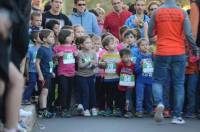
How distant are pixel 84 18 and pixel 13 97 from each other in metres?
7.68

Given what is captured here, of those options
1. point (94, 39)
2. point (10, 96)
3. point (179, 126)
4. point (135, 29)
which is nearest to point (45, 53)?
point (94, 39)

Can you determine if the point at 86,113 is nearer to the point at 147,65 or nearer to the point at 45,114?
the point at 45,114

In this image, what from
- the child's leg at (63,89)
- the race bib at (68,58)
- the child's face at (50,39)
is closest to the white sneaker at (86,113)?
the child's leg at (63,89)

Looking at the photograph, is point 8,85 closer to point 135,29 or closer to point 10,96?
point 10,96

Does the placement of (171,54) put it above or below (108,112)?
above

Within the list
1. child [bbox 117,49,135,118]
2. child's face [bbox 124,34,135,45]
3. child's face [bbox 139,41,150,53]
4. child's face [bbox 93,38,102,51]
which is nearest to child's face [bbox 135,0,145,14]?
child's face [bbox 124,34,135,45]

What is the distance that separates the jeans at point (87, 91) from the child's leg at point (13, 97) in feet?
19.6

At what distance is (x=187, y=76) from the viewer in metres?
10.4

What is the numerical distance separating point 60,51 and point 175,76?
85.8 inches

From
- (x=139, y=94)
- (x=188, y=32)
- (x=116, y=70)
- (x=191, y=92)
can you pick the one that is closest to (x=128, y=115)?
(x=139, y=94)

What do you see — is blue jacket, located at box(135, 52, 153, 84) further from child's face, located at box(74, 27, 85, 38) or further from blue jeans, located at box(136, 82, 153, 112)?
child's face, located at box(74, 27, 85, 38)

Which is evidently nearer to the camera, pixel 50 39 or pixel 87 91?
pixel 50 39

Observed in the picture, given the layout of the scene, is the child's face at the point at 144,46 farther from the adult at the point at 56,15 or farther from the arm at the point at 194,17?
the adult at the point at 56,15

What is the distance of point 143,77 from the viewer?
10422 millimetres
